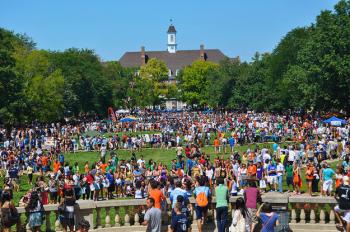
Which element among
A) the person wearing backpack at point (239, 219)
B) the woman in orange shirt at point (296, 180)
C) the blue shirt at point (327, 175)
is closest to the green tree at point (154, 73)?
the woman in orange shirt at point (296, 180)

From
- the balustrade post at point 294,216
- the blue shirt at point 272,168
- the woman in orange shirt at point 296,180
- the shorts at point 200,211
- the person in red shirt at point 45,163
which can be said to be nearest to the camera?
the shorts at point 200,211

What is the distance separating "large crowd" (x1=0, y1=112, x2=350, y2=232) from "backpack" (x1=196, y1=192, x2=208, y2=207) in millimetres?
21

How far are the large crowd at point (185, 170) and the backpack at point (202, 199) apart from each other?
21 mm

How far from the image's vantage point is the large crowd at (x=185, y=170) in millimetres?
16281

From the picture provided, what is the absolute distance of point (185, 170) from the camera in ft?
108

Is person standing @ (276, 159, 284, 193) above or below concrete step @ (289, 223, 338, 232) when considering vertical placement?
above

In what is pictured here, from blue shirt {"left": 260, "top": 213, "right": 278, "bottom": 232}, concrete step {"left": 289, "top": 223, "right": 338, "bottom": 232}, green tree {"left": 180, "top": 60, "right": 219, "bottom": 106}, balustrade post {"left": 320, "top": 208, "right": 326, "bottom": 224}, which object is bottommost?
concrete step {"left": 289, "top": 223, "right": 338, "bottom": 232}

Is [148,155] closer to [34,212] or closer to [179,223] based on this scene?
[34,212]

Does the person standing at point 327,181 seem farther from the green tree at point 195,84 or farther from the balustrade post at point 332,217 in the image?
the green tree at point 195,84

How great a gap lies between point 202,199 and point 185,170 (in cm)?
1670

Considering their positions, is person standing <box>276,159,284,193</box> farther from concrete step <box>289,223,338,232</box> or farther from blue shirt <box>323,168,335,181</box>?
concrete step <box>289,223,338,232</box>

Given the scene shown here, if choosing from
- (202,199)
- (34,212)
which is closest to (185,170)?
(202,199)

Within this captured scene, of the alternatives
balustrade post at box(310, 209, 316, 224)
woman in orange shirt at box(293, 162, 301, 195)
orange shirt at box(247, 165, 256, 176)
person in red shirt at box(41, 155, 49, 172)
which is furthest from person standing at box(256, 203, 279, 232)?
person in red shirt at box(41, 155, 49, 172)

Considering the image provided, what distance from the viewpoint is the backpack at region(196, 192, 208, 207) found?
16312 millimetres
